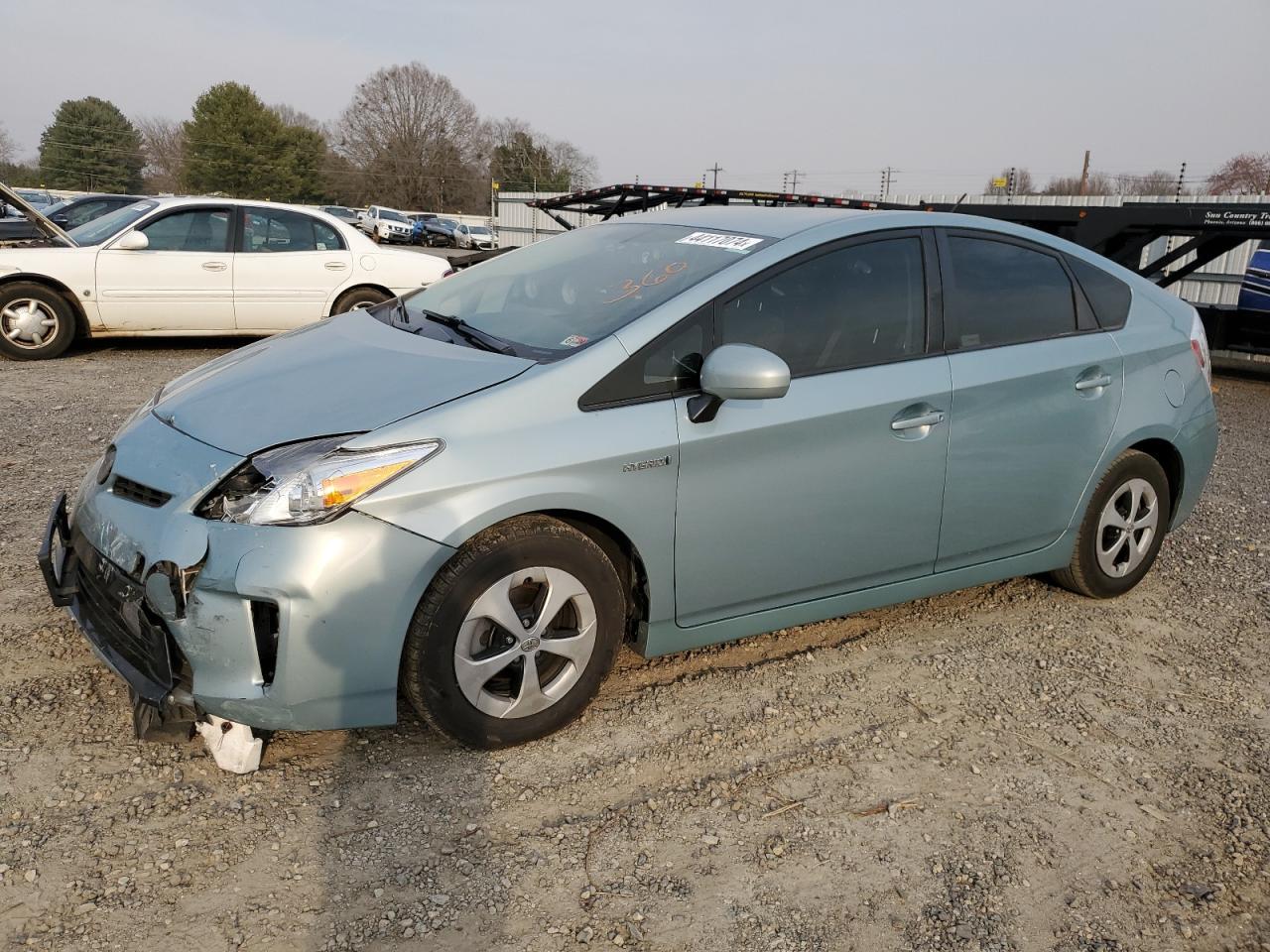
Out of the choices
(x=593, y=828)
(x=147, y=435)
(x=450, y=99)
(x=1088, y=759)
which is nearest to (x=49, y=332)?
(x=147, y=435)

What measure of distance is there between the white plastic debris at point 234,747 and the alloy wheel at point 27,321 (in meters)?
7.53

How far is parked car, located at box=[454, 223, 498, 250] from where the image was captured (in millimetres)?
42844

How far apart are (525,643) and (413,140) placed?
83.1 meters

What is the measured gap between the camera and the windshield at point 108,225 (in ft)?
29.8

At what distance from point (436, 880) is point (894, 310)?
7.91 ft

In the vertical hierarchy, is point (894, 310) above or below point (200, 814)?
above

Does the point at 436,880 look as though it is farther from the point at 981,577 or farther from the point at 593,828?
the point at 981,577

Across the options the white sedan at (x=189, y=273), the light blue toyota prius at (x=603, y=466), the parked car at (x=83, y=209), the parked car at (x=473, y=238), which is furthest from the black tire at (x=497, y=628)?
the parked car at (x=473, y=238)

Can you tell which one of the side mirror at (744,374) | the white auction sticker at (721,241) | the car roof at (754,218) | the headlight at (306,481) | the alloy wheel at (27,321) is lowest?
the alloy wheel at (27,321)

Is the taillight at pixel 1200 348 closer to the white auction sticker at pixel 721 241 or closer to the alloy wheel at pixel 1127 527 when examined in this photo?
the alloy wheel at pixel 1127 527

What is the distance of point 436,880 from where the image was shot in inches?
99.7

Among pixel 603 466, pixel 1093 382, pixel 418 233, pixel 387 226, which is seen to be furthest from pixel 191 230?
pixel 418 233

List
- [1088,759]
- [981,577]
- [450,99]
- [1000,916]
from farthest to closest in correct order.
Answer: [450,99]
[981,577]
[1088,759]
[1000,916]

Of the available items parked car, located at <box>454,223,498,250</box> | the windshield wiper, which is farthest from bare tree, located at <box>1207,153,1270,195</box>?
the windshield wiper
